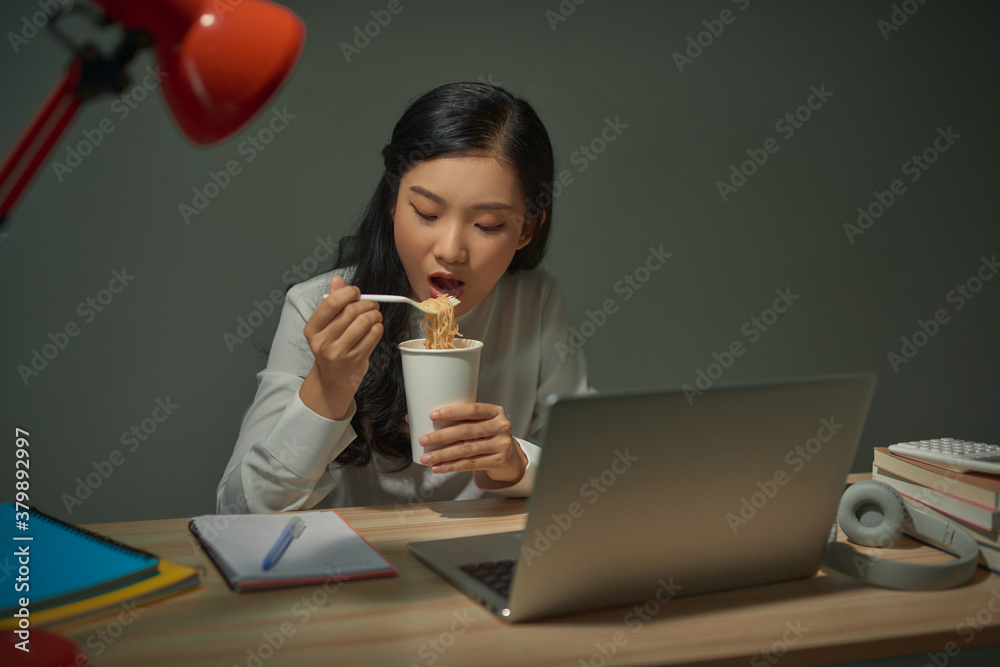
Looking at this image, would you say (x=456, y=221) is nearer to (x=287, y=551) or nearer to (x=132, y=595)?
(x=287, y=551)

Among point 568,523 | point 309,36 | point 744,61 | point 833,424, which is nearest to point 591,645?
point 568,523

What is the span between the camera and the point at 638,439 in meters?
0.92

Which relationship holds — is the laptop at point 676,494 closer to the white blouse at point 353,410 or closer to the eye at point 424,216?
the white blouse at point 353,410

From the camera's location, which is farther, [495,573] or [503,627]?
[495,573]

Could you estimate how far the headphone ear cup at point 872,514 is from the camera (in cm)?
122

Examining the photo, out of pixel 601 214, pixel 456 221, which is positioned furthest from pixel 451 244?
pixel 601 214

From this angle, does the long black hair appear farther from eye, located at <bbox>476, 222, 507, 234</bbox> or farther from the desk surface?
the desk surface

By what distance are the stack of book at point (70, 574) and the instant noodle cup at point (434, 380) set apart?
0.40 m

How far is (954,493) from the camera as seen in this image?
1240mm

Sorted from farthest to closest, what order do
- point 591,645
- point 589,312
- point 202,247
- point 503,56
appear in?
point 589,312 < point 503,56 < point 202,247 < point 591,645

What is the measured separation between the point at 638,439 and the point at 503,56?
1823mm

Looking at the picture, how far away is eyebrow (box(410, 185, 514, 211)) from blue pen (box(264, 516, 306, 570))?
25.3 inches

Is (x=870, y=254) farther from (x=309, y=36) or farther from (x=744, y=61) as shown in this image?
(x=309, y=36)

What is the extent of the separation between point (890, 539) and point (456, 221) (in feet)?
3.00
